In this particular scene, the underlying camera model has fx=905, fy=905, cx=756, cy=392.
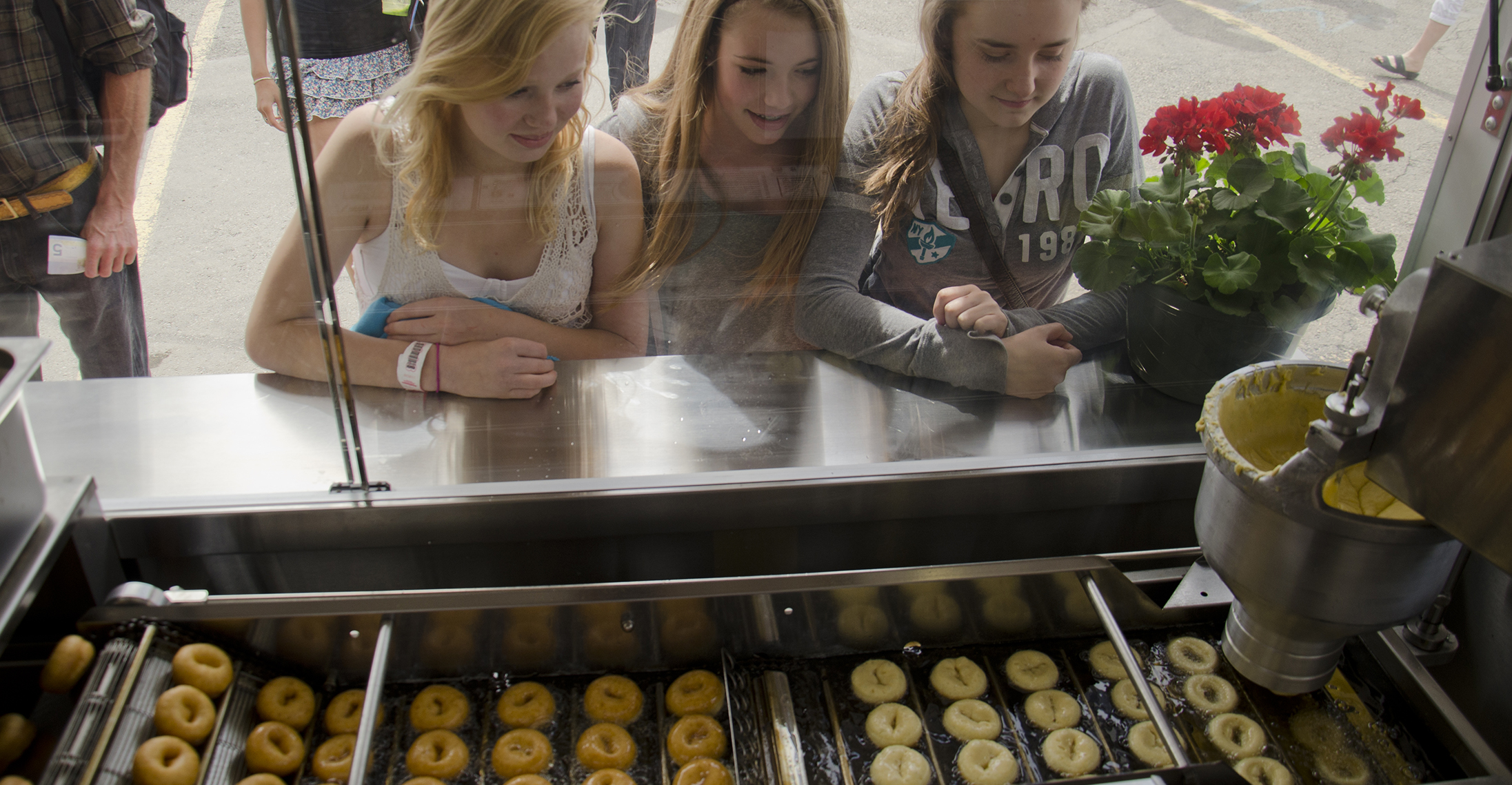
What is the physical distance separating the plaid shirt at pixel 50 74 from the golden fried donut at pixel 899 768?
125 centimetres

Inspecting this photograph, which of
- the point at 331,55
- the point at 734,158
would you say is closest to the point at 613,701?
the point at 734,158

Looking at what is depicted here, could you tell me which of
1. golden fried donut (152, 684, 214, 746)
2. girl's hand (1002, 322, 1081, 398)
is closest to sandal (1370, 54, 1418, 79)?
girl's hand (1002, 322, 1081, 398)

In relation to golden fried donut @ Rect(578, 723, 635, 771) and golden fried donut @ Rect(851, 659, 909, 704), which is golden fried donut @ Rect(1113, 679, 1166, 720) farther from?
golden fried donut @ Rect(578, 723, 635, 771)

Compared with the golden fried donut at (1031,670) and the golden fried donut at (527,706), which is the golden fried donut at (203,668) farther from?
the golden fried donut at (1031,670)

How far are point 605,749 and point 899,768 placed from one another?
0.38m

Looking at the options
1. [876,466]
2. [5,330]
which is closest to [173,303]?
[5,330]

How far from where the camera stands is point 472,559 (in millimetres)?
1321

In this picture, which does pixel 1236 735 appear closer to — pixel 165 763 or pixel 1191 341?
pixel 1191 341

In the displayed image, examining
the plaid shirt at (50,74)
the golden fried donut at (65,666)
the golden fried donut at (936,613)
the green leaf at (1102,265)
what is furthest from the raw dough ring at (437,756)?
the green leaf at (1102,265)

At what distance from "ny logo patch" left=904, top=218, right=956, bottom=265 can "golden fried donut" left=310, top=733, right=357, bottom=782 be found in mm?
1043

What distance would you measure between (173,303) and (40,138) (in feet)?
0.79

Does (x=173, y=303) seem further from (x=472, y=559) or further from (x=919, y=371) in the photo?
(x=919, y=371)

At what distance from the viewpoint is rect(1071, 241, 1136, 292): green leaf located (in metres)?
1.35

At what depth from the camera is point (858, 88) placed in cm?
125
